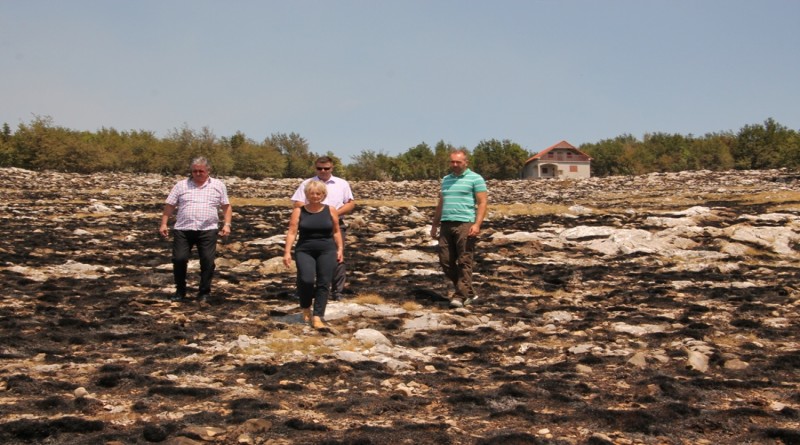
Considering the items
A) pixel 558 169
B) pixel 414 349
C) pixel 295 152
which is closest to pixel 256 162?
pixel 295 152

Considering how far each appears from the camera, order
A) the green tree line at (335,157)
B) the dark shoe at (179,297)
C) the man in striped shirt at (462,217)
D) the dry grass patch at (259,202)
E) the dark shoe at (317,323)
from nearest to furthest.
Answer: the dark shoe at (317,323), the dark shoe at (179,297), the man in striped shirt at (462,217), the dry grass patch at (259,202), the green tree line at (335,157)

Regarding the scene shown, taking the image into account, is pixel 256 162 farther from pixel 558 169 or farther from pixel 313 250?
pixel 313 250

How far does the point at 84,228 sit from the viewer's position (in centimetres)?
1955

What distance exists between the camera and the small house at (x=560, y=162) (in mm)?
104188

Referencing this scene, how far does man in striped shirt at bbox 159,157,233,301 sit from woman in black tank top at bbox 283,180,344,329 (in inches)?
68.7

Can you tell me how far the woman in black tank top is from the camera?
8656 mm

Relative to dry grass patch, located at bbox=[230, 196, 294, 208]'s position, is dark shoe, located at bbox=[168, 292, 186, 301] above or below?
below

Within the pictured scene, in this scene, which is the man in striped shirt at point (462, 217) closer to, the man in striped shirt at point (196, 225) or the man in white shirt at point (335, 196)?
the man in white shirt at point (335, 196)

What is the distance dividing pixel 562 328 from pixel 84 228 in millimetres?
15058

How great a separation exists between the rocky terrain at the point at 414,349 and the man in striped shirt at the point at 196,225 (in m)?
0.44

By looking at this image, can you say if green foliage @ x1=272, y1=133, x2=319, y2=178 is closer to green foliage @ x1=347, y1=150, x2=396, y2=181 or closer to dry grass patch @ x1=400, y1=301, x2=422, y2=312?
green foliage @ x1=347, y1=150, x2=396, y2=181

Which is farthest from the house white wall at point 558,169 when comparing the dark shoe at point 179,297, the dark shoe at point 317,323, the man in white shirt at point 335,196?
the dark shoe at point 317,323

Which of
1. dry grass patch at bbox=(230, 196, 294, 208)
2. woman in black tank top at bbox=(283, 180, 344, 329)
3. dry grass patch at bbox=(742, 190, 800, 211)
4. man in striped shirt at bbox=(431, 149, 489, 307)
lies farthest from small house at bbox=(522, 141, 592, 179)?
woman in black tank top at bbox=(283, 180, 344, 329)

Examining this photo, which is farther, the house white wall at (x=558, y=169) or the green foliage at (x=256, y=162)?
the house white wall at (x=558, y=169)
